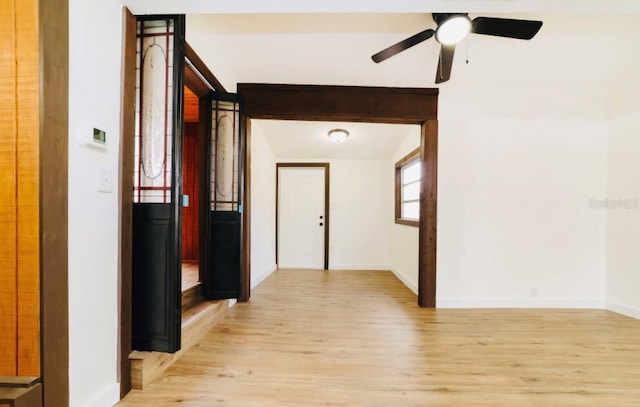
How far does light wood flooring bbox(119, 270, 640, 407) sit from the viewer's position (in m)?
1.61

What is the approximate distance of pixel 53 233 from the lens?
1169mm

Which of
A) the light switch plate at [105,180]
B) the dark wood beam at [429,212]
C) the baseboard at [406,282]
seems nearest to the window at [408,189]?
the dark wood beam at [429,212]

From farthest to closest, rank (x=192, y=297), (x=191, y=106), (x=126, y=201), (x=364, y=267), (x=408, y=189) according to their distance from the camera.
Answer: (x=364, y=267), (x=408, y=189), (x=191, y=106), (x=192, y=297), (x=126, y=201)

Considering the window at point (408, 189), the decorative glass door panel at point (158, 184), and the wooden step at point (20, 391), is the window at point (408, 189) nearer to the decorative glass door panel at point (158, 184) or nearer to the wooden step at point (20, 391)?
the decorative glass door panel at point (158, 184)

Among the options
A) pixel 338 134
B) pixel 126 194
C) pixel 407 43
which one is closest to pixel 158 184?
pixel 126 194

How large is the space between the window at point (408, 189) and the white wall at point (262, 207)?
223 cm

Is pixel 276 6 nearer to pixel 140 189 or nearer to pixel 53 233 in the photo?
pixel 140 189

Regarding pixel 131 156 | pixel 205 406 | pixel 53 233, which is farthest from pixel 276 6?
pixel 205 406

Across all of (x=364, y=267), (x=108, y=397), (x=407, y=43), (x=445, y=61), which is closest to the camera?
(x=108, y=397)

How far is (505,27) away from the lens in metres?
1.82

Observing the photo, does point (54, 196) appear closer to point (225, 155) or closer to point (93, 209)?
point (93, 209)

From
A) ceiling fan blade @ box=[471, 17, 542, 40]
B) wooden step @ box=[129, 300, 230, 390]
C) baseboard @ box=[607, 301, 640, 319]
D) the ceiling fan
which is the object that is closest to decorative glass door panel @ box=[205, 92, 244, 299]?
wooden step @ box=[129, 300, 230, 390]

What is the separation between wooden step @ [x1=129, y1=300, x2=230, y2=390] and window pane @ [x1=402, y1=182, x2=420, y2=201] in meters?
3.03

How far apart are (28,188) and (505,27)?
281cm
